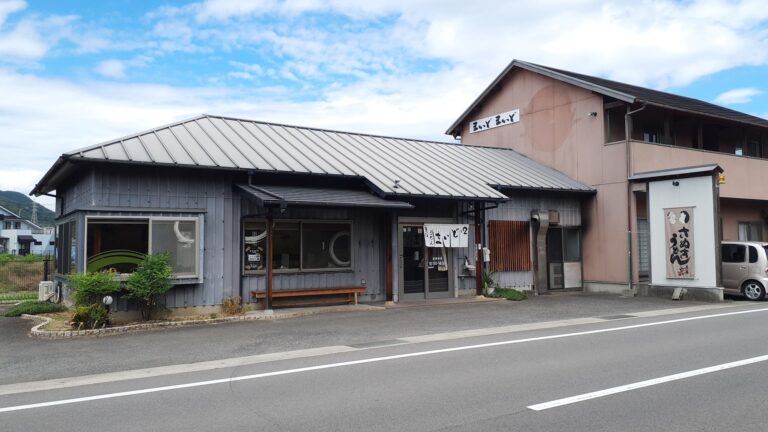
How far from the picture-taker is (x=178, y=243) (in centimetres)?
1319

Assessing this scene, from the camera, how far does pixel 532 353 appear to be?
28.1ft

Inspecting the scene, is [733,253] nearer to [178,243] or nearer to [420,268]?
[420,268]

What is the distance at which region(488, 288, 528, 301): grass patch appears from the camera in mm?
17219

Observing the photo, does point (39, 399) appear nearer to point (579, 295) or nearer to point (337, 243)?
point (337, 243)

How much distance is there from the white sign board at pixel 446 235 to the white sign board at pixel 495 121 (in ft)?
29.0

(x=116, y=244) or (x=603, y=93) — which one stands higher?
(x=603, y=93)

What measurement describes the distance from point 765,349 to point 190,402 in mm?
8042

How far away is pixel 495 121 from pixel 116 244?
55.1ft

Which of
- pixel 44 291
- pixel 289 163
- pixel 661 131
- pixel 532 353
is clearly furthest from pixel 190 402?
pixel 661 131

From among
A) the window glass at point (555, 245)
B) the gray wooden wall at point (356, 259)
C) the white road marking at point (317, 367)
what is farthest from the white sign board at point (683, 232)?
the gray wooden wall at point (356, 259)

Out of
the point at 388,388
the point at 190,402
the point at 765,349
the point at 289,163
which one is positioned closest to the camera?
the point at 190,402

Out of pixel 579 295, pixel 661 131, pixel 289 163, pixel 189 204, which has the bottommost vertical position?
pixel 579 295

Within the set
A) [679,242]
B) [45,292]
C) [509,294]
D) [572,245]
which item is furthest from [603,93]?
[45,292]

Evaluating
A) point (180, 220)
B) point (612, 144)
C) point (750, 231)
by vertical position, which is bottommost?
point (750, 231)
